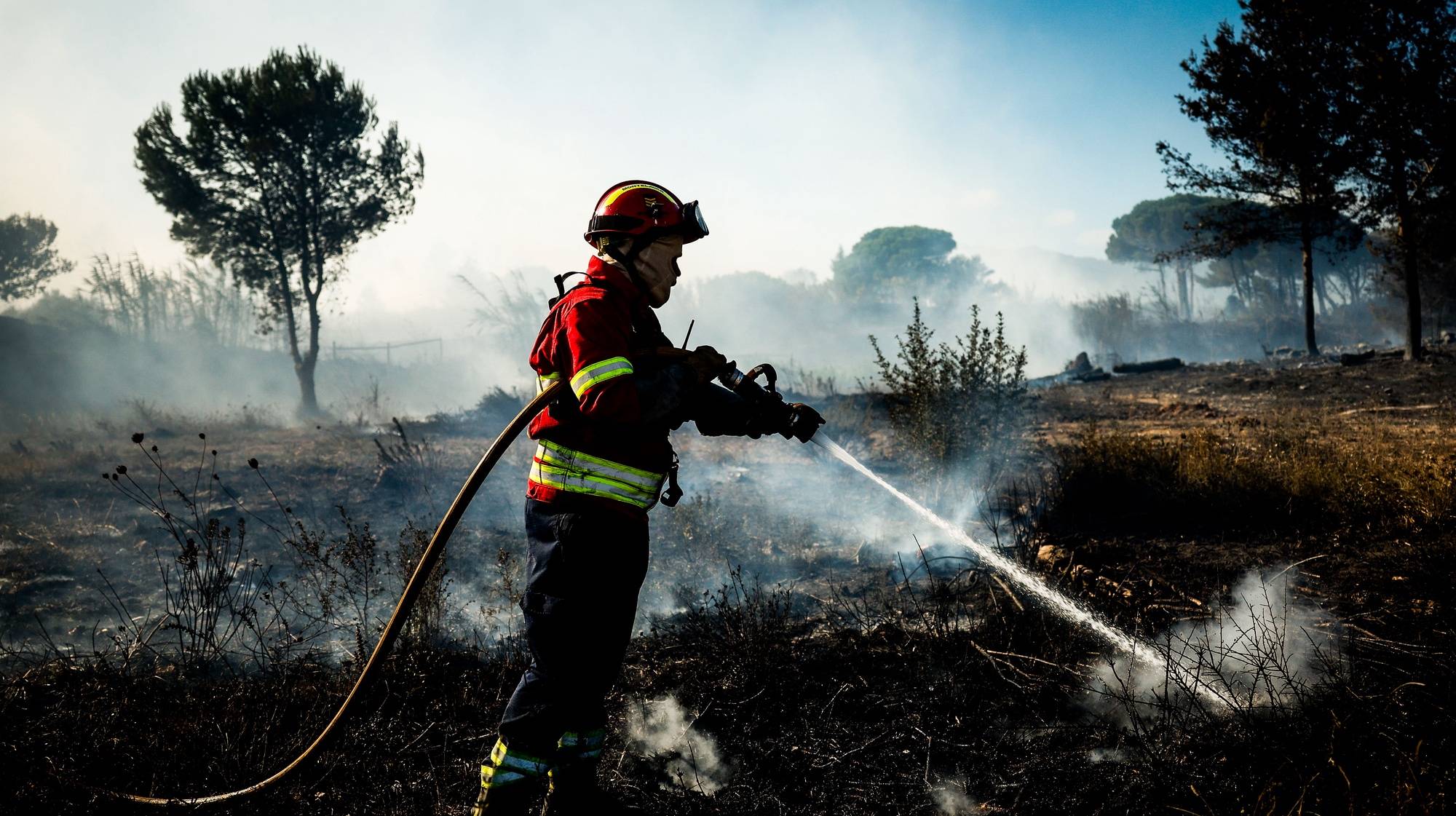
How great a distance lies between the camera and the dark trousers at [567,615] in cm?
221

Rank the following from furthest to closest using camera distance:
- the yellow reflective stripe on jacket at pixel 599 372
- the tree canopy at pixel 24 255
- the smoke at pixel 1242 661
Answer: the tree canopy at pixel 24 255 → the smoke at pixel 1242 661 → the yellow reflective stripe on jacket at pixel 599 372

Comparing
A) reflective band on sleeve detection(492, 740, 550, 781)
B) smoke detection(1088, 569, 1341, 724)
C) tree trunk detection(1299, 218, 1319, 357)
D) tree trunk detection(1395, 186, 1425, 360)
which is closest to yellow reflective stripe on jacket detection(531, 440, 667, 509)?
reflective band on sleeve detection(492, 740, 550, 781)

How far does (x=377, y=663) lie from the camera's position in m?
2.56

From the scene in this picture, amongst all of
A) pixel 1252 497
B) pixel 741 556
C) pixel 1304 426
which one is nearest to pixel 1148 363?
pixel 1304 426

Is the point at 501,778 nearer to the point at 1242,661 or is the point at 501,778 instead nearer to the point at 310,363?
the point at 1242,661

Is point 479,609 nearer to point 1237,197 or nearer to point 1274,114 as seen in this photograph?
point 1274,114

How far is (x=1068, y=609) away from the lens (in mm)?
3820

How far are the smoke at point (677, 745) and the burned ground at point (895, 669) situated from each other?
0.01 meters

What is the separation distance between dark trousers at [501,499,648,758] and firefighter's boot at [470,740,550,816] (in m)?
0.03

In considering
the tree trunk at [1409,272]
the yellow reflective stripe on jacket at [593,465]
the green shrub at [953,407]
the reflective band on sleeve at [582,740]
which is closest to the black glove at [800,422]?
the yellow reflective stripe on jacket at [593,465]

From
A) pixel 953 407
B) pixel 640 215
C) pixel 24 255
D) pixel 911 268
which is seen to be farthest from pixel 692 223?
pixel 911 268

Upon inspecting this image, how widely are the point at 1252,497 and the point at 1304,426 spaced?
3.75 metres

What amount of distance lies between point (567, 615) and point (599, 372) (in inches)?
30.0

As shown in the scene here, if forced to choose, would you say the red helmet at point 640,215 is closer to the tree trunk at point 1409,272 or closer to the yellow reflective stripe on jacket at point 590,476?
the yellow reflective stripe on jacket at point 590,476
